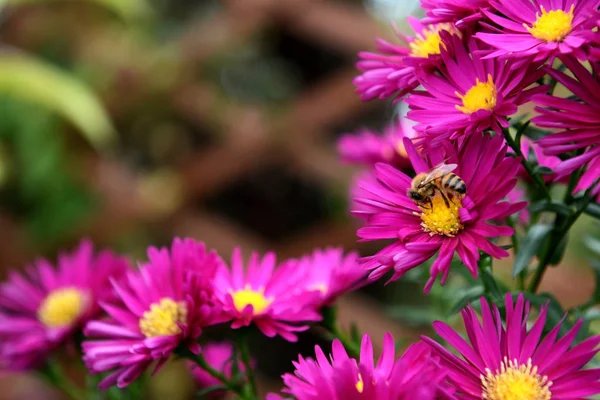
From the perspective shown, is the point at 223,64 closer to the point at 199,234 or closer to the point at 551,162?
the point at 199,234

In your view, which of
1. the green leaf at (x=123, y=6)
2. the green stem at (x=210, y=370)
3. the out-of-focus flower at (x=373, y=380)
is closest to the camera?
the out-of-focus flower at (x=373, y=380)

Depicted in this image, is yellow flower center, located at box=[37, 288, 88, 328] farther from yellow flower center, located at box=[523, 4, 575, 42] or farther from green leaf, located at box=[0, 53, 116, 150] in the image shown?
green leaf, located at box=[0, 53, 116, 150]

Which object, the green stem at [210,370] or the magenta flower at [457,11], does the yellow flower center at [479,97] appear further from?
the green stem at [210,370]

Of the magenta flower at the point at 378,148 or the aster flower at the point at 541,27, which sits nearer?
the aster flower at the point at 541,27

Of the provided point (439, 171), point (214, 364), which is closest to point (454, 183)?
point (439, 171)

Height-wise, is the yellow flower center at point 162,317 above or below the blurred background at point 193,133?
below

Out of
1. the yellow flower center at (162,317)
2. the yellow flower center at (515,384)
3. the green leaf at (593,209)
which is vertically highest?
the green leaf at (593,209)

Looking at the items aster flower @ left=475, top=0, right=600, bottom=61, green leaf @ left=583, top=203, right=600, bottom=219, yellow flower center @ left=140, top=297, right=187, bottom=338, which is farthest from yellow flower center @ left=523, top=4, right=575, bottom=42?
yellow flower center @ left=140, top=297, right=187, bottom=338

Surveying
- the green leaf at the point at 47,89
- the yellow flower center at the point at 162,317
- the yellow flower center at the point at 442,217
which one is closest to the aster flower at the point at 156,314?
the yellow flower center at the point at 162,317
